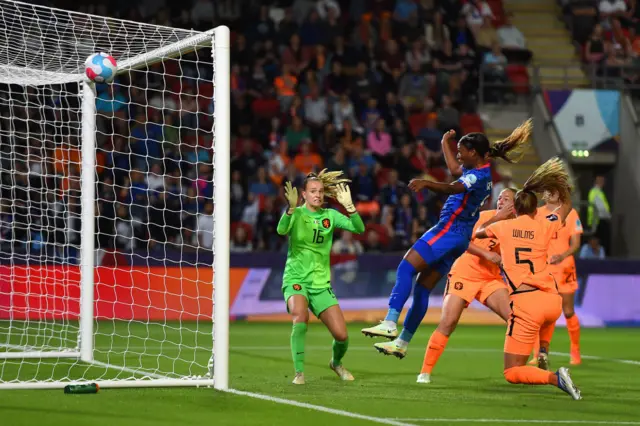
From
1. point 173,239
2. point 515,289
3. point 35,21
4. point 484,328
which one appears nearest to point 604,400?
point 515,289

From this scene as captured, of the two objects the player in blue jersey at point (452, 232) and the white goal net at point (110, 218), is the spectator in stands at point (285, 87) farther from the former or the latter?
the player in blue jersey at point (452, 232)

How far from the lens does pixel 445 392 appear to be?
9516 millimetres

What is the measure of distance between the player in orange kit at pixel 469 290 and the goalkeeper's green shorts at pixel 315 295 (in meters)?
1.03

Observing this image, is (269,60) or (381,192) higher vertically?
(269,60)

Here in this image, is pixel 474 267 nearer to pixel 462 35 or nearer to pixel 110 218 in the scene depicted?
→ pixel 110 218

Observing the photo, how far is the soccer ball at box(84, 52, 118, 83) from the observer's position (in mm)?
10062

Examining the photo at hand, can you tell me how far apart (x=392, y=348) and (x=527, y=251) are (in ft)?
5.03

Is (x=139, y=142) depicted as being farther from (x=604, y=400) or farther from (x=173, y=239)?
(x=604, y=400)

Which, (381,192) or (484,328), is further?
(381,192)

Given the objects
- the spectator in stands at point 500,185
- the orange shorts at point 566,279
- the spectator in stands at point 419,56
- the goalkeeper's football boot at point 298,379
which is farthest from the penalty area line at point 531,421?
the spectator in stands at point 419,56

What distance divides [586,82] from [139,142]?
439 inches

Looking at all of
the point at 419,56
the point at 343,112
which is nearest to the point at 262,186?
the point at 343,112

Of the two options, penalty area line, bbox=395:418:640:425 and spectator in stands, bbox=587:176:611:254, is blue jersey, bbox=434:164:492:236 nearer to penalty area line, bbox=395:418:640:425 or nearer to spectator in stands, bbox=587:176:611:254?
penalty area line, bbox=395:418:640:425

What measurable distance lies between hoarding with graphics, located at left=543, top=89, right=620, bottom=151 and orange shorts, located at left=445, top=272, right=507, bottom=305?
1344 centimetres
